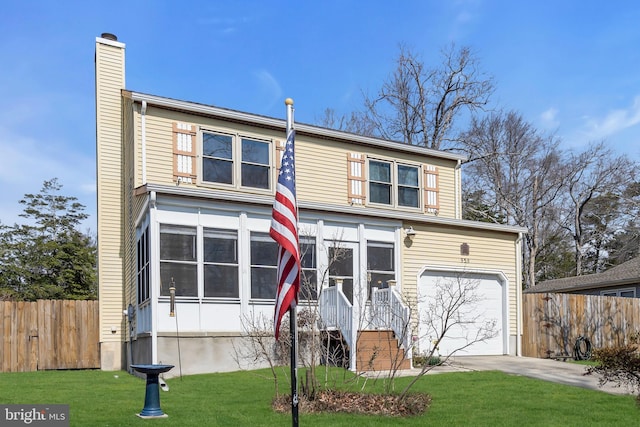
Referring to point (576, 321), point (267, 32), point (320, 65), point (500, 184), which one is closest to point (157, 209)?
point (267, 32)

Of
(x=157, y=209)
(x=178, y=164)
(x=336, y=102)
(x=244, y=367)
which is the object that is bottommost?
(x=244, y=367)

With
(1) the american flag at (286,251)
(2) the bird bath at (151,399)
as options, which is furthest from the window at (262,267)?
(1) the american flag at (286,251)

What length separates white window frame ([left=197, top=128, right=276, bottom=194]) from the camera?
15211mm

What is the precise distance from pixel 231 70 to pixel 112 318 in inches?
269

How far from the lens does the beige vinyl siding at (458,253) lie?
1536 centimetres

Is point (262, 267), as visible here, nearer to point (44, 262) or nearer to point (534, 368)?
point (534, 368)

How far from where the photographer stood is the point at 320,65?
17641 millimetres

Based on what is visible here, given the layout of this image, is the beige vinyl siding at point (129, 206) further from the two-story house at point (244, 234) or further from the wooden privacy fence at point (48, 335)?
the wooden privacy fence at point (48, 335)

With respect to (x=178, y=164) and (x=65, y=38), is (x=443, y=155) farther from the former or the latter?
(x=65, y=38)

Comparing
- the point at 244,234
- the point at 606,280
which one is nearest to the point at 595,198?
the point at 606,280

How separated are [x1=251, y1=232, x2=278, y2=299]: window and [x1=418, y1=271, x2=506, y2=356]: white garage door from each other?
12.3ft

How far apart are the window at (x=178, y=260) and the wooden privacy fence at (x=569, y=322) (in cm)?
896

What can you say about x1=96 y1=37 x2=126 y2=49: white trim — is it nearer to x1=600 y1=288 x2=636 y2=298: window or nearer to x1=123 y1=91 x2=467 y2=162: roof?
x1=123 y1=91 x2=467 y2=162: roof

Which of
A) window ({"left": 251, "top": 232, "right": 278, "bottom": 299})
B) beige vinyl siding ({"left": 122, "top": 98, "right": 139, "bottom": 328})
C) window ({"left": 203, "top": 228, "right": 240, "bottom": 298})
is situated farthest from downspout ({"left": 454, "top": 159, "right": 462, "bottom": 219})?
beige vinyl siding ({"left": 122, "top": 98, "right": 139, "bottom": 328})
